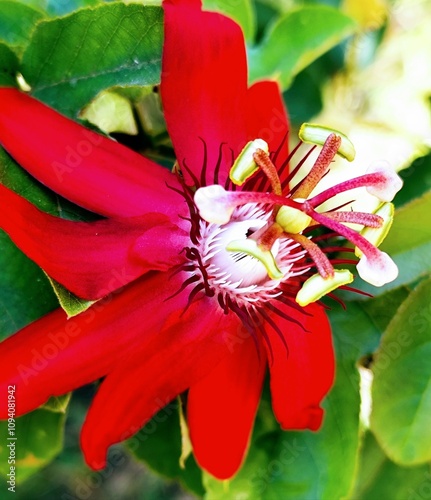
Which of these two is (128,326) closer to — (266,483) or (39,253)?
(39,253)

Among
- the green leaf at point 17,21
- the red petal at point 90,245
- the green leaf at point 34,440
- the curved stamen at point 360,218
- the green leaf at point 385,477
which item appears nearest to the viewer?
the red petal at point 90,245

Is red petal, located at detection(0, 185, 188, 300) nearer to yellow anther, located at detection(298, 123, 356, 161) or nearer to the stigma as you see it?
the stigma

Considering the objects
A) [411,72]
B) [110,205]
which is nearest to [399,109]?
[411,72]

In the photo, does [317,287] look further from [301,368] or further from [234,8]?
[234,8]

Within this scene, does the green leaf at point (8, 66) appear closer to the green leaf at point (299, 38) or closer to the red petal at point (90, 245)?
the red petal at point (90, 245)

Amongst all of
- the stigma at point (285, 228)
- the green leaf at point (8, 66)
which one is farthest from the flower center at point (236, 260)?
the green leaf at point (8, 66)

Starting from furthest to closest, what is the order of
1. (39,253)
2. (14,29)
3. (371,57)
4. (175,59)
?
(371,57), (14,29), (175,59), (39,253)
